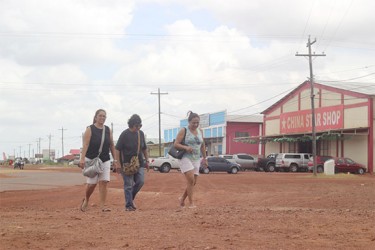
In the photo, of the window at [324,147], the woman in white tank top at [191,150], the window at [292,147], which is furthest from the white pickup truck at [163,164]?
the woman in white tank top at [191,150]

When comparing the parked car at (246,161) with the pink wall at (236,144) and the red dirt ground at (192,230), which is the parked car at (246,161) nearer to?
the pink wall at (236,144)

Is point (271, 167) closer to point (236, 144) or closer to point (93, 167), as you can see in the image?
point (236, 144)

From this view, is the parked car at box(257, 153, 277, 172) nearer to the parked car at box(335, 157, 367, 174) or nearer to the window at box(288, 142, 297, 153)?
the parked car at box(335, 157, 367, 174)

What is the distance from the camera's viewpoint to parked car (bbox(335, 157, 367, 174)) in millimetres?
42406

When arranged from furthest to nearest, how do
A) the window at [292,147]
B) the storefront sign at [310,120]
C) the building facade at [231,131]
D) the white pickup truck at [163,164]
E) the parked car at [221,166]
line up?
1. the building facade at [231,131]
2. the window at [292,147]
3. the storefront sign at [310,120]
4. the white pickup truck at [163,164]
5. the parked car at [221,166]

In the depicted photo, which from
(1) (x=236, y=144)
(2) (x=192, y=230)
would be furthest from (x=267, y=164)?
(2) (x=192, y=230)

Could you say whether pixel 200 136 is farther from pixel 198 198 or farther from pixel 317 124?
pixel 317 124

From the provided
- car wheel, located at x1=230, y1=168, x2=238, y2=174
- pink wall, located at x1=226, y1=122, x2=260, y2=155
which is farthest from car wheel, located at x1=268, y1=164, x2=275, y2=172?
pink wall, located at x1=226, y1=122, x2=260, y2=155

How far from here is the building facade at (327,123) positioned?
44.5 meters

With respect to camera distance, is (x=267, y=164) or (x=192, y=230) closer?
(x=192, y=230)

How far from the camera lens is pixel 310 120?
5109cm

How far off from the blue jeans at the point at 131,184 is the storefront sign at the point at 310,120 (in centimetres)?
3893

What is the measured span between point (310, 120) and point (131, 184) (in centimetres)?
4285

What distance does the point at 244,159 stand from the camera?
162 ft
